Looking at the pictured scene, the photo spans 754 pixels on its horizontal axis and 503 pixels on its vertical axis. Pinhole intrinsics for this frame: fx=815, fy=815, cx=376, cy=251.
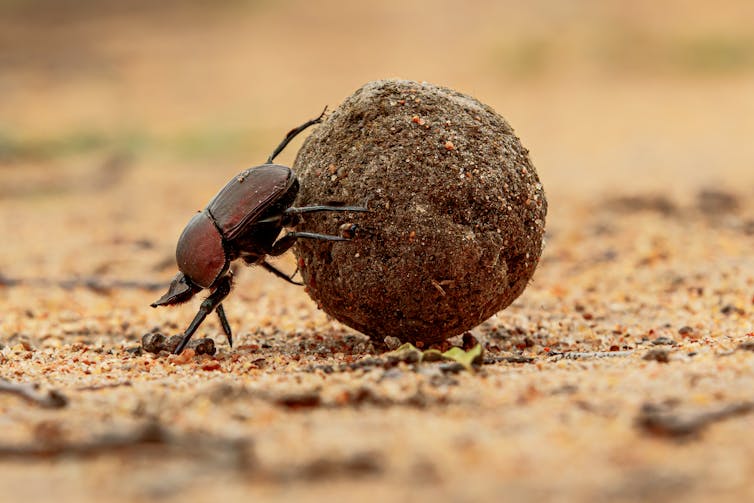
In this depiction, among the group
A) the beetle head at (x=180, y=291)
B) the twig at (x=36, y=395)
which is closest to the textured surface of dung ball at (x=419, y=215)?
the beetle head at (x=180, y=291)

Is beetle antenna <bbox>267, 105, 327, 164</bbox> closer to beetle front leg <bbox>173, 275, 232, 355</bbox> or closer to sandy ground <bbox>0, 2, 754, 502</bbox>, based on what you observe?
beetle front leg <bbox>173, 275, 232, 355</bbox>

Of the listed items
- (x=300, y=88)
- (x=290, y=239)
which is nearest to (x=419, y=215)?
(x=290, y=239)

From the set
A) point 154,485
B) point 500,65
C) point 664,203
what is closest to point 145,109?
point 500,65

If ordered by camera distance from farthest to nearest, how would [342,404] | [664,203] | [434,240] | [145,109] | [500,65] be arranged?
1. [500,65]
2. [145,109]
3. [664,203]
4. [434,240]
5. [342,404]

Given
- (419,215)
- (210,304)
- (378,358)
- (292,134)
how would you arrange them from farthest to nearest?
1. (292,134)
2. (210,304)
3. (419,215)
4. (378,358)

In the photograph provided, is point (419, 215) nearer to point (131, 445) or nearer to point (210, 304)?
point (210, 304)

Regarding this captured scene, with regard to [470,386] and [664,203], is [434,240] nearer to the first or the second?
[470,386]
